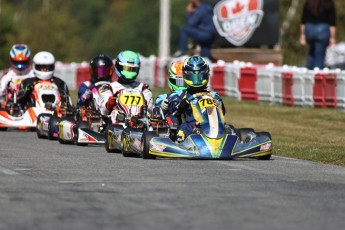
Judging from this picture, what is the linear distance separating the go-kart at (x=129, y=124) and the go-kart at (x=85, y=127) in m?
0.32

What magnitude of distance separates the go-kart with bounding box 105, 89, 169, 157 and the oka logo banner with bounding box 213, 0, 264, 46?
51.9 ft

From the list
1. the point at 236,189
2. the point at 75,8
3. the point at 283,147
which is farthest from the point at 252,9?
the point at 75,8

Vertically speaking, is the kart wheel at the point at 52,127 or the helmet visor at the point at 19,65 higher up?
the helmet visor at the point at 19,65

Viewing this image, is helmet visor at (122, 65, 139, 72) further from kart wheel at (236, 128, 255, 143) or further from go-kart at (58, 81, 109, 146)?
kart wheel at (236, 128, 255, 143)

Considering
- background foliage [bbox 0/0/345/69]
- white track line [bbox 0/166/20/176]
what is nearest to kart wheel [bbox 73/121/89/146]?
Answer: white track line [bbox 0/166/20/176]

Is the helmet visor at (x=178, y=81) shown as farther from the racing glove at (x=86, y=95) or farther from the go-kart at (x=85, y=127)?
the racing glove at (x=86, y=95)

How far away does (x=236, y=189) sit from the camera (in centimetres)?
1156

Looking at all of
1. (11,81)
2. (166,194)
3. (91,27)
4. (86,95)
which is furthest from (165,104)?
(91,27)

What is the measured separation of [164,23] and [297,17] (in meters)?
14.1

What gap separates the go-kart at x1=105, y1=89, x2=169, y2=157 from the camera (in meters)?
15.4

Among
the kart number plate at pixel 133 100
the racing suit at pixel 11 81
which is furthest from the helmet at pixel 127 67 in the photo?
the racing suit at pixel 11 81

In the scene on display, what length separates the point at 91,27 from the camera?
98.7 metres

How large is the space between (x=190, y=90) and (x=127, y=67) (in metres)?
2.09

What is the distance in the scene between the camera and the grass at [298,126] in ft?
54.6
